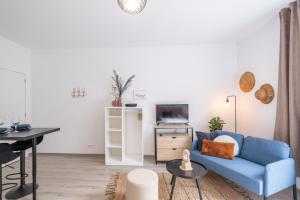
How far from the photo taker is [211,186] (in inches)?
100.0

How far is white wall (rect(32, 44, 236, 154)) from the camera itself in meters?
3.86

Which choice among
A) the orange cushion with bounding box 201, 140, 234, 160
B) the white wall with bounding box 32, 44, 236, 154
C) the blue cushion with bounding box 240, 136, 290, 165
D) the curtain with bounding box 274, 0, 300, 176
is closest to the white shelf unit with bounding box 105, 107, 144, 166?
the white wall with bounding box 32, 44, 236, 154

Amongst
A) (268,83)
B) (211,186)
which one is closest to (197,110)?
(268,83)

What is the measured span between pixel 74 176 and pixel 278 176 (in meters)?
3.07

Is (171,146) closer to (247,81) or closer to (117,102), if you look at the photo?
(117,102)

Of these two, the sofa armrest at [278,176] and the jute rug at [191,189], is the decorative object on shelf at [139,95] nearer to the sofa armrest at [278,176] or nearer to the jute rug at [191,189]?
the jute rug at [191,189]

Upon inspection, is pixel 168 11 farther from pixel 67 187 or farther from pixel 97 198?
pixel 67 187

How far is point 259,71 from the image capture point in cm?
315

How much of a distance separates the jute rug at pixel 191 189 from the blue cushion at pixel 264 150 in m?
0.52

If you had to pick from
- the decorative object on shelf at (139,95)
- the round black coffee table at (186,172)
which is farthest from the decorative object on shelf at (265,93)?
the decorative object on shelf at (139,95)

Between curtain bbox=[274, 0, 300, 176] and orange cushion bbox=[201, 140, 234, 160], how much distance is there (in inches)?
30.3

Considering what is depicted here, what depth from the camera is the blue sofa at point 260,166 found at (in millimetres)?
1931

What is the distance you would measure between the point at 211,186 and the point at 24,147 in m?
2.89

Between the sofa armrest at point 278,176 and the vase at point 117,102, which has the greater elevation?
the vase at point 117,102
